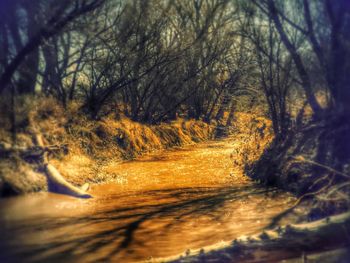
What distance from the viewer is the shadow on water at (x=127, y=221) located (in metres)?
5.34

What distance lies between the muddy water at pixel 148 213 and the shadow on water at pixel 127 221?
11 mm

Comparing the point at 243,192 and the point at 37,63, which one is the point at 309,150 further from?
the point at 37,63

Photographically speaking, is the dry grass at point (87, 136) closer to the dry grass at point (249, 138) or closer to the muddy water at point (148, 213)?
the muddy water at point (148, 213)

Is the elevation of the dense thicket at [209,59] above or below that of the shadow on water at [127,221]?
above

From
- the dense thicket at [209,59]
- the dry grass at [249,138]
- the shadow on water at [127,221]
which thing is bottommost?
the shadow on water at [127,221]

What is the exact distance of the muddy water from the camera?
5.43 metres

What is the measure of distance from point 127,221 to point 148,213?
409 millimetres

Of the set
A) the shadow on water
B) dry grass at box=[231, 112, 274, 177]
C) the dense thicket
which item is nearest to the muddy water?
the shadow on water

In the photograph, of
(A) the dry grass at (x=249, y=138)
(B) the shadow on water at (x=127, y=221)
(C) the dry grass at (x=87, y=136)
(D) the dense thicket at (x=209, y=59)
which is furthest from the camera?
(A) the dry grass at (x=249, y=138)

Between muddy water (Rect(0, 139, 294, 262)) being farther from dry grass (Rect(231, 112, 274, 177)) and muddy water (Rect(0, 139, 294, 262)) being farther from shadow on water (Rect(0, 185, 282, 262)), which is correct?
dry grass (Rect(231, 112, 274, 177))

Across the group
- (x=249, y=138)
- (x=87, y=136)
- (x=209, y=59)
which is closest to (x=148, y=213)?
(x=87, y=136)

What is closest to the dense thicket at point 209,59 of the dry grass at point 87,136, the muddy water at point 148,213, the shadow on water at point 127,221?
the dry grass at point 87,136

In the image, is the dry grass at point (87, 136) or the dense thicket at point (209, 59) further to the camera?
the dense thicket at point (209, 59)

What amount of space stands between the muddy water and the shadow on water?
0.01 m
